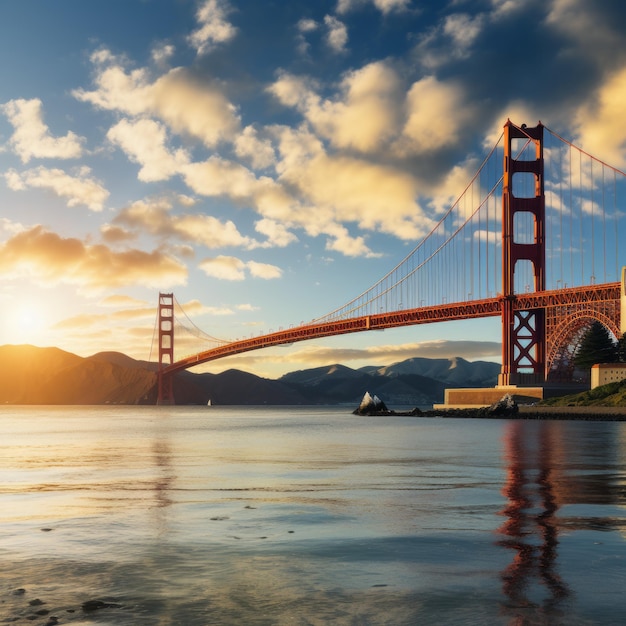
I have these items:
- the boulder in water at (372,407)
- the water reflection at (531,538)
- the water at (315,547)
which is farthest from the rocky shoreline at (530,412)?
the water at (315,547)

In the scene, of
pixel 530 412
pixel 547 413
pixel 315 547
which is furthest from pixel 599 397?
pixel 315 547

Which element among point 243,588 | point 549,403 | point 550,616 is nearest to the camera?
point 550,616

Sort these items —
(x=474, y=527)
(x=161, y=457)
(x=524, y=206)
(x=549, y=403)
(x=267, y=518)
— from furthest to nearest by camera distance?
(x=524, y=206), (x=549, y=403), (x=161, y=457), (x=267, y=518), (x=474, y=527)

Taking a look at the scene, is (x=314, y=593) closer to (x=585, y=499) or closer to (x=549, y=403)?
(x=585, y=499)

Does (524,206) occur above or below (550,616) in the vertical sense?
above

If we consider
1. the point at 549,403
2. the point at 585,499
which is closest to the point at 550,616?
the point at 585,499

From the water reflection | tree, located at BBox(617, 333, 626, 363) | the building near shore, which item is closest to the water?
the water reflection

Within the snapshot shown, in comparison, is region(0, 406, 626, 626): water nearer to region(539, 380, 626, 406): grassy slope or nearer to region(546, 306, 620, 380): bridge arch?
region(539, 380, 626, 406): grassy slope

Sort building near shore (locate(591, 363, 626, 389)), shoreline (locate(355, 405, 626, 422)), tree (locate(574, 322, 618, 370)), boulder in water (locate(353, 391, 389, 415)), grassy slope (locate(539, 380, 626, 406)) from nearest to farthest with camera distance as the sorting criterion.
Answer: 1. shoreline (locate(355, 405, 626, 422))
2. grassy slope (locate(539, 380, 626, 406))
3. building near shore (locate(591, 363, 626, 389))
4. tree (locate(574, 322, 618, 370))
5. boulder in water (locate(353, 391, 389, 415))
